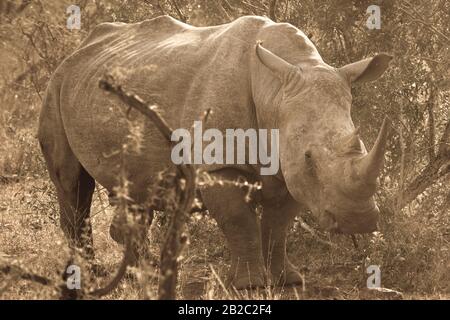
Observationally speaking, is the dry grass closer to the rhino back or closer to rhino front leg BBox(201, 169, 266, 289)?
rhino front leg BBox(201, 169, 266, 289)

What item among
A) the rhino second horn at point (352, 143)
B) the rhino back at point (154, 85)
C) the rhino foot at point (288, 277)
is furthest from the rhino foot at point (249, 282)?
the rhino second horn at point (352, 143)

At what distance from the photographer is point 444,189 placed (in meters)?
9.45

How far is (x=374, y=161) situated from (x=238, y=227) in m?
1.40

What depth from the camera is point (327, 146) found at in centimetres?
709

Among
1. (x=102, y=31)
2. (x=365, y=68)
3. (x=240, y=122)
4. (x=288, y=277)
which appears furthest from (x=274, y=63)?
(x=102, y=31)

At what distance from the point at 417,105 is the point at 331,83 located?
218 cm

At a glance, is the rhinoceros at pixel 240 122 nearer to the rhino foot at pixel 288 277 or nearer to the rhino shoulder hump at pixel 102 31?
the rhino foot at pixel 288 277

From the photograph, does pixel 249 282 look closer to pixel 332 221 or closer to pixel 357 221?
pixel 332 221

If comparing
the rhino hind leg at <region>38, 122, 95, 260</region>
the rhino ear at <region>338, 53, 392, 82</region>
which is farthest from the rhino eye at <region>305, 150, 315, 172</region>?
the rhino hind leg at <region>38, 122, 95, 260</region>

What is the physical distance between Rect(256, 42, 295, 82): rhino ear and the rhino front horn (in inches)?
41.7

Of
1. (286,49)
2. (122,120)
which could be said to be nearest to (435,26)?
(286,49)

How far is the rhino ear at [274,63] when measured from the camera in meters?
7.55

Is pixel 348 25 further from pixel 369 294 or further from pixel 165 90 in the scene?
pixel 369 294

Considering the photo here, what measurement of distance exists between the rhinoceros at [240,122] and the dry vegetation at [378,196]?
1.35 ft
